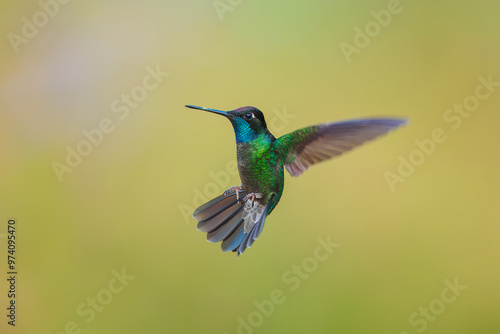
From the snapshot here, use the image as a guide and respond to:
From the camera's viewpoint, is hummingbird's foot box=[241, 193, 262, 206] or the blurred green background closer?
hummingbird's foot box=[241, 193, 262, 206]

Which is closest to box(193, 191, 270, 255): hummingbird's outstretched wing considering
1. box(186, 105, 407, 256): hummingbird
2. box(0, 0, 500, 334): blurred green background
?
box(186, 105, 407, 256): hummingbird

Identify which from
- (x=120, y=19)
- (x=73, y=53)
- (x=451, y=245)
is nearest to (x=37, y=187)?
(x=73, y=53)

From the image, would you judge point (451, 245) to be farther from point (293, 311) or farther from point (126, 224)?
point (126, 224)

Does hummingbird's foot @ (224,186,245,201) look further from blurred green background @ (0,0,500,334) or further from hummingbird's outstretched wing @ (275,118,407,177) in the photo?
blurred green background @ (0,0,500,334)

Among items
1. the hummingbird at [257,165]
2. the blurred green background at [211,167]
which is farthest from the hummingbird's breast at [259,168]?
the blurred green background at [211,167]

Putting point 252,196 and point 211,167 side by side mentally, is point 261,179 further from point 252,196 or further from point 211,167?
point 211,167

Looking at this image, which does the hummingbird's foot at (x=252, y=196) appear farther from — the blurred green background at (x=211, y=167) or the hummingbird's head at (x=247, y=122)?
the blurred green background at (x=211, y=167)
